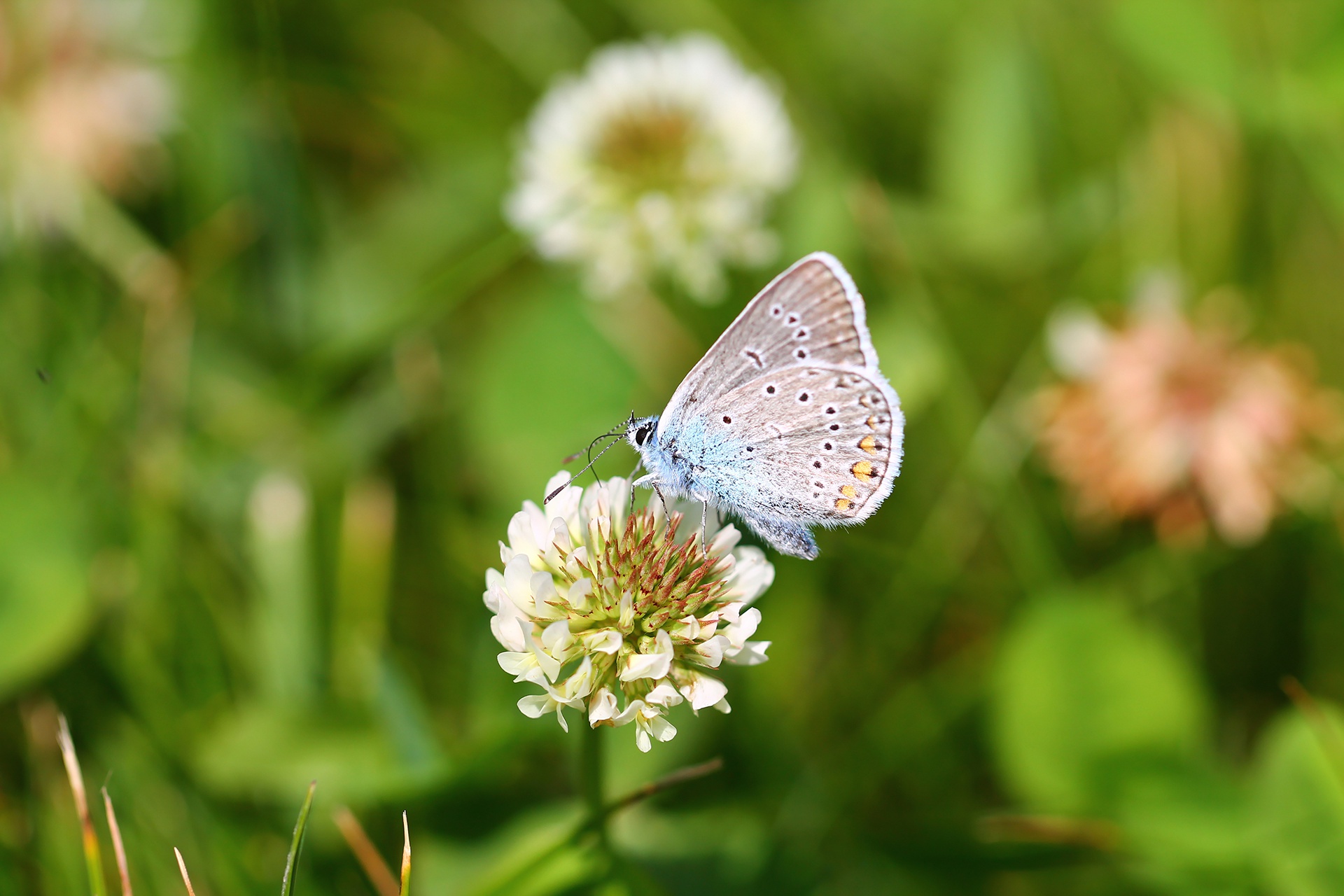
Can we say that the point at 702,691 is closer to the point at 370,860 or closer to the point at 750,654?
the point at 750,654

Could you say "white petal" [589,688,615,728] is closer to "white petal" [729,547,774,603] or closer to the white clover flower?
the white clover flower

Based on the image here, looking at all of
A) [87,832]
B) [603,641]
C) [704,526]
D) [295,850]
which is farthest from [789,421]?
[87,832]

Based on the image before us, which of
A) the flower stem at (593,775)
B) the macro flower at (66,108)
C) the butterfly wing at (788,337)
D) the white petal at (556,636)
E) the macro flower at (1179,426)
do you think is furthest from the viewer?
the macro flower at (66,108)

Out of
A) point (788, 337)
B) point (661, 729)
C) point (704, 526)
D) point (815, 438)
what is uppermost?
point (788, 337)

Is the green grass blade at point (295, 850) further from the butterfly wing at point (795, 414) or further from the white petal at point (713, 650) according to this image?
the butterfly wing at point (795, 414)

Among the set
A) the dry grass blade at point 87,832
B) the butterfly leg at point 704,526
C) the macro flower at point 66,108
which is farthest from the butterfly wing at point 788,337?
the macro flower at point 66,108

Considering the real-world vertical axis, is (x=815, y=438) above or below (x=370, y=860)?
above

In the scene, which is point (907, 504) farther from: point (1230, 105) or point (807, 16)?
point (807, 16)

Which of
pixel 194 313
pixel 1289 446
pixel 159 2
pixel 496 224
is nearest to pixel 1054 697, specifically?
pixel 1289 446
